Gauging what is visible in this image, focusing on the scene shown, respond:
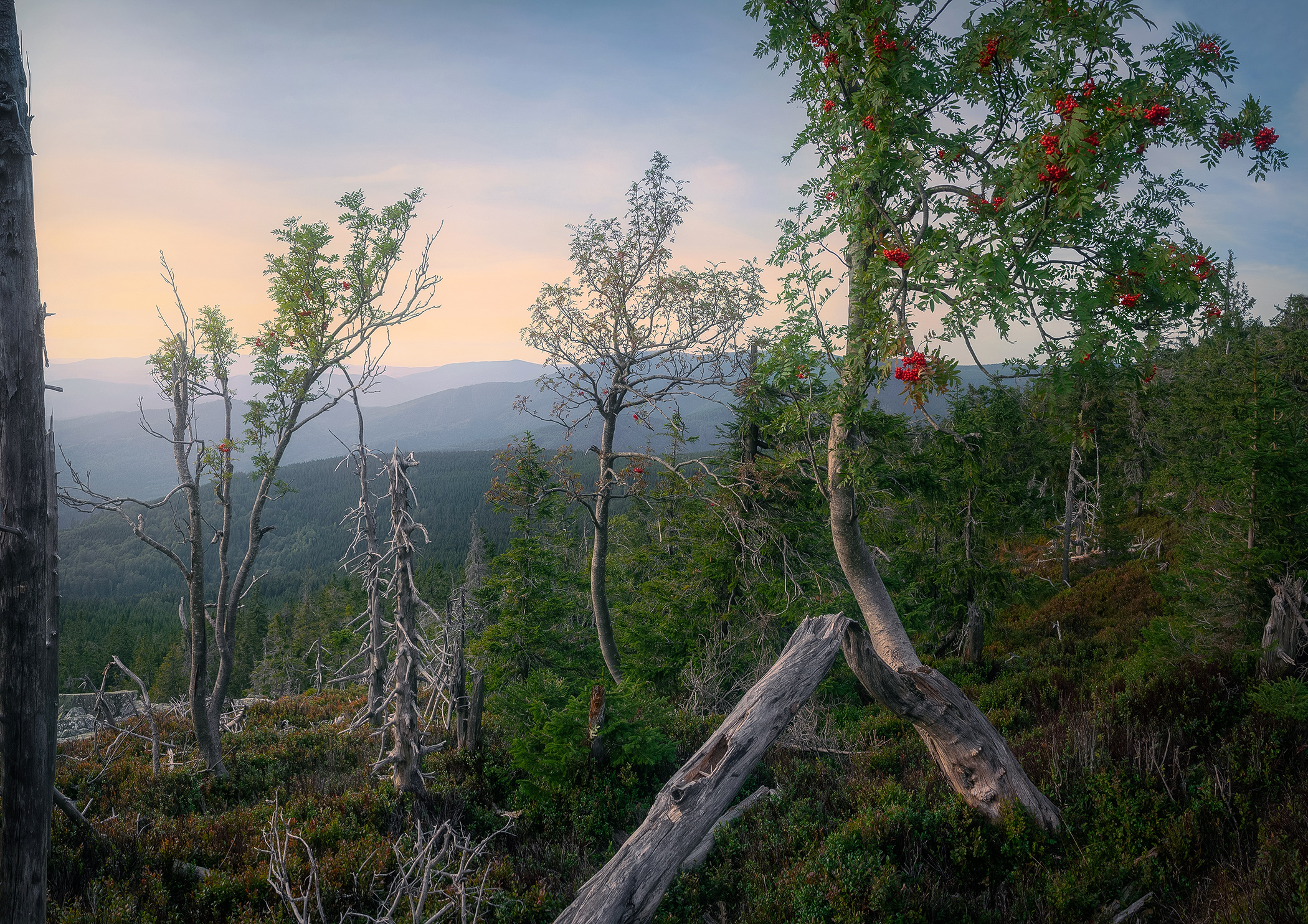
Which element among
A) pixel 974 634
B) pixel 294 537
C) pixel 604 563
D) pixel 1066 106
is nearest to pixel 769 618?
pixel 604 563

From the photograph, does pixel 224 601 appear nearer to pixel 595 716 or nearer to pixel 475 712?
pixel 475 712

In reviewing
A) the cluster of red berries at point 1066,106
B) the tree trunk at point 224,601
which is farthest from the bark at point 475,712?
the cluster of red berries at point 1066,106

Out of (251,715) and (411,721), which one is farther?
(251,715)

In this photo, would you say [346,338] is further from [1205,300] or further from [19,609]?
[1205,300]

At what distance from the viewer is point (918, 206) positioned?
5.54m

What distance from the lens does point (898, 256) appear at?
5.07 meters

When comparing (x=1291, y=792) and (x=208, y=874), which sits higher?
(x=1291, y=792)

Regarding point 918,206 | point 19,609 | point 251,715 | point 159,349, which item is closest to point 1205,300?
point 918,206

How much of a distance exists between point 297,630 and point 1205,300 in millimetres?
52878

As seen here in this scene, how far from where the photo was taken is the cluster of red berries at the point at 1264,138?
455cm

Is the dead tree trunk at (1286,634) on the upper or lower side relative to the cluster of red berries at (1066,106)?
lower

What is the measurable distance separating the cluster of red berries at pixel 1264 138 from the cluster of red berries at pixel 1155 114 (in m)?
1.05

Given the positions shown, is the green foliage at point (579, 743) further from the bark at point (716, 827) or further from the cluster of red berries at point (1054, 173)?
the cluster of red berries at point (1054, 173)

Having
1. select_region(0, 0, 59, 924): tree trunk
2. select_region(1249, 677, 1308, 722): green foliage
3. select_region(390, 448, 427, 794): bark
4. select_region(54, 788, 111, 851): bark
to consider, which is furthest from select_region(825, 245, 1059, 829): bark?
select_region(54, 788, 111, 851): bark
